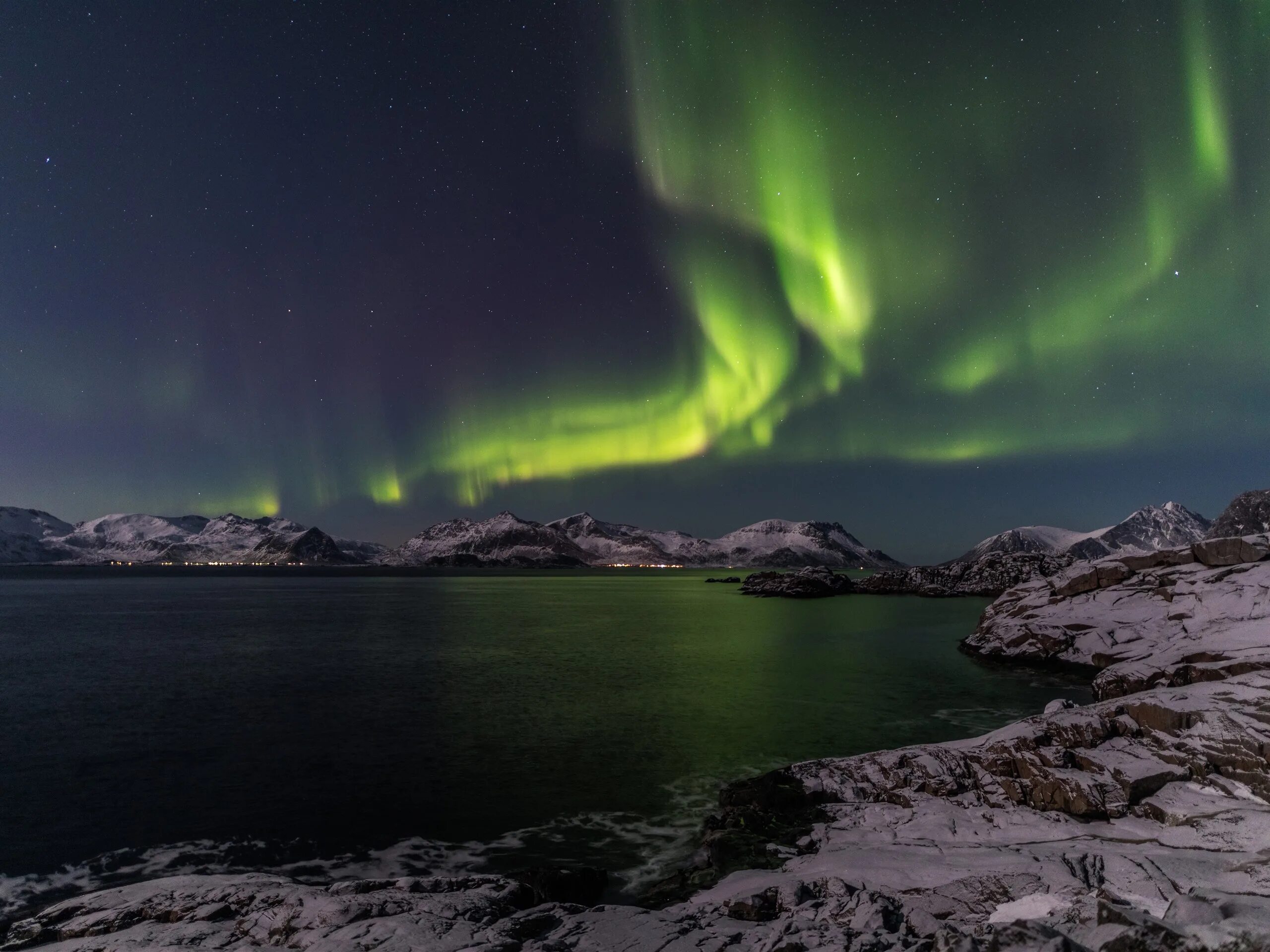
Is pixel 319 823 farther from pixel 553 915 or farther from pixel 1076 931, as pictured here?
pixel 1076 931

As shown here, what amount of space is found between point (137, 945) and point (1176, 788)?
22288 millimetres

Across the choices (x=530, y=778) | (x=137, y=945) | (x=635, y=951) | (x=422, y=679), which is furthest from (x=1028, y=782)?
(x=422, y=679)

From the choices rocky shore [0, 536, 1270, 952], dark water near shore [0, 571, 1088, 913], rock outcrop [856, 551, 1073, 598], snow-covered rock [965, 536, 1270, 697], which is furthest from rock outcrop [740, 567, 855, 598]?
rocky shore [0, 536, 1270, 952]

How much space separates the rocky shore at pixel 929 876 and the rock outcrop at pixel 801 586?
13947 cm

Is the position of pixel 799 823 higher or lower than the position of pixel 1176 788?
lower

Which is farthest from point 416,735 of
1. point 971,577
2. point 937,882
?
point 971,577

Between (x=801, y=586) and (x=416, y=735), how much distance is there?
140m

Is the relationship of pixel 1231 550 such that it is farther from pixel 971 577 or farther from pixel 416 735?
pixel 971 577

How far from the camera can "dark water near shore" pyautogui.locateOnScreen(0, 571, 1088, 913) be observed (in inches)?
690

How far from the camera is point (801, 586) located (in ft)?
518

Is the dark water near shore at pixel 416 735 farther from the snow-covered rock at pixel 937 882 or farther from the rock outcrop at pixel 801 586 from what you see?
the rock outcrop at pixel 801 586

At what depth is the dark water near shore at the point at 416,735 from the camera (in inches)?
690

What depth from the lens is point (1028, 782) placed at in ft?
54.0

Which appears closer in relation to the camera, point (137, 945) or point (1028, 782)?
point (137, 945)
